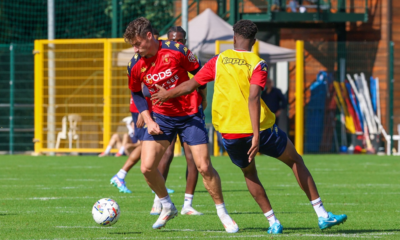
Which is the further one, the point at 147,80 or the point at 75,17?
the point at 75,17

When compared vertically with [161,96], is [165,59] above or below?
above

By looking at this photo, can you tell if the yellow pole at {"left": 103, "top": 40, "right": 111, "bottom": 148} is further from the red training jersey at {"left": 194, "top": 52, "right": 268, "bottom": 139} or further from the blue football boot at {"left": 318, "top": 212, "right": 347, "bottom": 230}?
the blue football boot at {"left": 318, "top": 212, "right": 347, "bottom": 230}

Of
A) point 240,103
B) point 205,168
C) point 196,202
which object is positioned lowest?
point 196,202

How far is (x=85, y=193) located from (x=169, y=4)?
1551cm

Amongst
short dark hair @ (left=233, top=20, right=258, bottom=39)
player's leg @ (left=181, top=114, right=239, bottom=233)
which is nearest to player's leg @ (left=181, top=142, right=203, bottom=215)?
player's leg @ (left=181, top=114, right=239, bottom=233)

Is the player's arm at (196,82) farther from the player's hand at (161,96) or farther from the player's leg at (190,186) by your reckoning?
the player's leg at (190,186)

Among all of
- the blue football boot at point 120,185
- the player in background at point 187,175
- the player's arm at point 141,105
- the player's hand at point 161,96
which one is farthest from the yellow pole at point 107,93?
the player's hand at point 161,96

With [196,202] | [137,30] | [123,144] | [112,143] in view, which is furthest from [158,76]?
[112,143]

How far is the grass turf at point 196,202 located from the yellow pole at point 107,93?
12.3ft

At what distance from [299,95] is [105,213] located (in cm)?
1347

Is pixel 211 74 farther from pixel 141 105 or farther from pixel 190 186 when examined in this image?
pixel 190 186

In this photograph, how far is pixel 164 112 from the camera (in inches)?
267

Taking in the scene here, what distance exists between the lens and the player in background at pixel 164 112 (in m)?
6.51

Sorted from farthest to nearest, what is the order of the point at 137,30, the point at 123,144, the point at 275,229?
1. the point at 123,144
2. the point at 137,30
3. the point at 275,229
